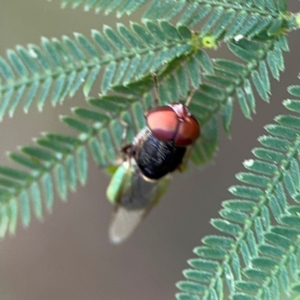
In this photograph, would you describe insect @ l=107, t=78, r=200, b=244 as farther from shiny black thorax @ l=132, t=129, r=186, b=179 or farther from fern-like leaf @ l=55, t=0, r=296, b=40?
fern-like leaf @ l=55, t=0, r=296, b=40

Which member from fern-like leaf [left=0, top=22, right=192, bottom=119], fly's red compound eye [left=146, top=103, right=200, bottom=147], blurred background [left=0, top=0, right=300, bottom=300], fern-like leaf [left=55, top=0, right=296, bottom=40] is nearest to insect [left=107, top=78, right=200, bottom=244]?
fly's red compound eye [left=146, top=103, right=200, bottom=147]

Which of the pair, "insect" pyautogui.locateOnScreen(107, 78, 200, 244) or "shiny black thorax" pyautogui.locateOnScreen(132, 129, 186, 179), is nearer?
"insect" pyautogui.locateOnScreen(107, 78, 200, 244)

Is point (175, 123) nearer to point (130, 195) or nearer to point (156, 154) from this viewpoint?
point (156, 154)

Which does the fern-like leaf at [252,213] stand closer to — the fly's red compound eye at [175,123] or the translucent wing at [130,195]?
the fly's red compound eye at [175,123]

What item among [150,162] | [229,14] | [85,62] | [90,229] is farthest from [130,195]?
[90,229]

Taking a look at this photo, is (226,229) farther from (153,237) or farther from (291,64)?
(153,237)

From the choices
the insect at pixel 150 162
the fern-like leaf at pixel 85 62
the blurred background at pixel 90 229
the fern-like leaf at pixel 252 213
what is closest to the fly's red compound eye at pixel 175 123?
the insect at pixel 150 162

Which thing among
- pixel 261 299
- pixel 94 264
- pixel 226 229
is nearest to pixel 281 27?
pixel 226 229
